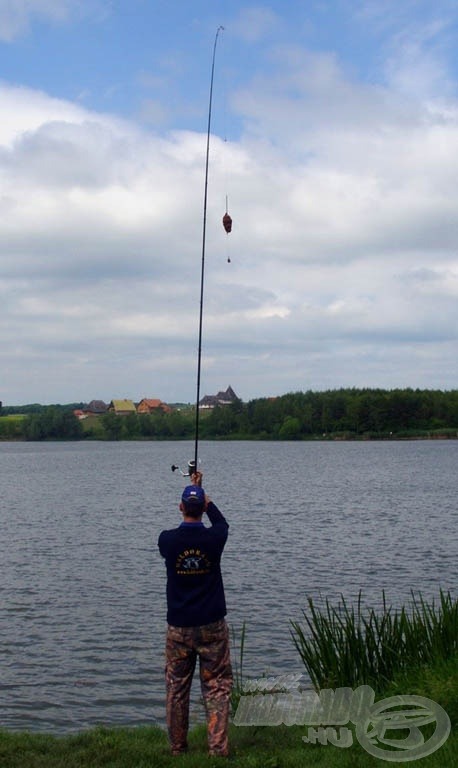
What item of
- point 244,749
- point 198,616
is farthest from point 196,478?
point 244,749

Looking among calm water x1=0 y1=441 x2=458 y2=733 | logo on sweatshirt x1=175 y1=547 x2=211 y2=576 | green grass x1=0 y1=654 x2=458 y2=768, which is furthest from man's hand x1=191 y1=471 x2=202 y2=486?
calm water x1=0 y1=441 x2=458 y2=733

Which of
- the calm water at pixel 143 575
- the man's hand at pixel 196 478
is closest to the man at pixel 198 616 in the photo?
the man's hand at pixel 196 478

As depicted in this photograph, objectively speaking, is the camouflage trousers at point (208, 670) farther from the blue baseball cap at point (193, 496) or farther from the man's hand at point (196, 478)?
the man's hand at point (196, 478)

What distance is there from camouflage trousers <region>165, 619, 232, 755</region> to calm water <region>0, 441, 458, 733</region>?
4463 millimetres

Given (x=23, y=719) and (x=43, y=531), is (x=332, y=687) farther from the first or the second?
(x=43, y=531)

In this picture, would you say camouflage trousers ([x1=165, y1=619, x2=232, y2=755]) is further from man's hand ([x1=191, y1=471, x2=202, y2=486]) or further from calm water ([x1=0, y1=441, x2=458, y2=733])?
calm water ([x1=0, y1=441, x2=458, y2=733])

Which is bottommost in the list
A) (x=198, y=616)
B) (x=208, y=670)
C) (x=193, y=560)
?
(x=208, y=670)

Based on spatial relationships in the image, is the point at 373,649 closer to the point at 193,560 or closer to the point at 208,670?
the point at 208,670

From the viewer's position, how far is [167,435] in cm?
16800

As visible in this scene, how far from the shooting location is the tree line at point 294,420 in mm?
155500

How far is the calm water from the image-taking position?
12.9 meters

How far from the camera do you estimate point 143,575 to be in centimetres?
2206

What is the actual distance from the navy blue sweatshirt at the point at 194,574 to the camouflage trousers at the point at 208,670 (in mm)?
96

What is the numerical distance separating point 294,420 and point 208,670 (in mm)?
155335
